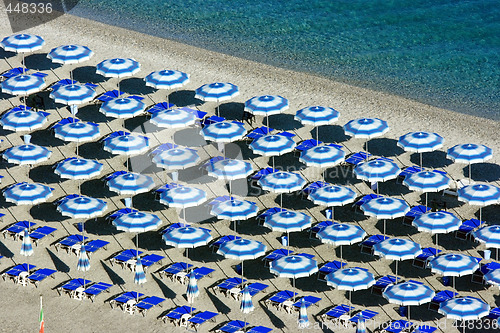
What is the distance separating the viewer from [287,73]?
1951 inches

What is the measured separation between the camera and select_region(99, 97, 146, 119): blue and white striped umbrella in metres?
41.4

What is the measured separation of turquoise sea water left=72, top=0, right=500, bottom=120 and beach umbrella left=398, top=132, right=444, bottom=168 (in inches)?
341

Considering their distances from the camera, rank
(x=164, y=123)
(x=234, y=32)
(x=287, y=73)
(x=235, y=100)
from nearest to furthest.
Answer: (x=164, y=123) < (x=235, y=100) < (x=287, y=73) < (x=234, y=32)

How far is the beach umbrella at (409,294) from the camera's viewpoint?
32.6m

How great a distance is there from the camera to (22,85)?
42938 millimetres

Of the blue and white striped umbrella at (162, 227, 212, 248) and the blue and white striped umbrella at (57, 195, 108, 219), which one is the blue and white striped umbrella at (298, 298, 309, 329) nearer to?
the blue and white striped umbrella at (162, 227, 212, 248)

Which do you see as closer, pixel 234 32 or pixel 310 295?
pixel 310 295

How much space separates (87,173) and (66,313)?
636cm

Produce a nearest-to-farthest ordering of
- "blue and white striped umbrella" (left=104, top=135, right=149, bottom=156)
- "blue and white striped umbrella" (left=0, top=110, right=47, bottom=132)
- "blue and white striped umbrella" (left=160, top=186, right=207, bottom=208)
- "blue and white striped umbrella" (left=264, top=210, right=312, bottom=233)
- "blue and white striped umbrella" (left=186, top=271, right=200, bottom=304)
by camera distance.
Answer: "blue and white striped umbrella" (left=186, top=271, right=200, bottom=304) < "blue and white striped umbrella" (left=264, top=210, right=312, bottom=233) < "blue and white striped umbrella" (left=160, top=186, right=207, bottom=208) < "blue and white striped umbrella" (left=104, top=135, right=149, bottom=156) < "blue and white striped umbrella" (left=0, top=110, right=47, bottom=132)

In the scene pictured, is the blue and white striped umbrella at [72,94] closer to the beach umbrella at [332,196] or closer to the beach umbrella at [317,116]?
the beach umbrella at [317,116]

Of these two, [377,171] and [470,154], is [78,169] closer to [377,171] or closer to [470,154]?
[377,171]

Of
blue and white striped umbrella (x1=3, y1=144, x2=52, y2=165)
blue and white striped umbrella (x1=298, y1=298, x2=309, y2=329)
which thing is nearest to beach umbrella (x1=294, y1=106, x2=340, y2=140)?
blue and white striped umbrella (x1=3, y1=144, x2=52, y2=165)

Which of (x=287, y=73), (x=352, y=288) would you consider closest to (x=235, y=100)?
(x=287, y=73)

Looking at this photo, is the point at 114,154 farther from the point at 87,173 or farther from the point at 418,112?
the point at 418,112
